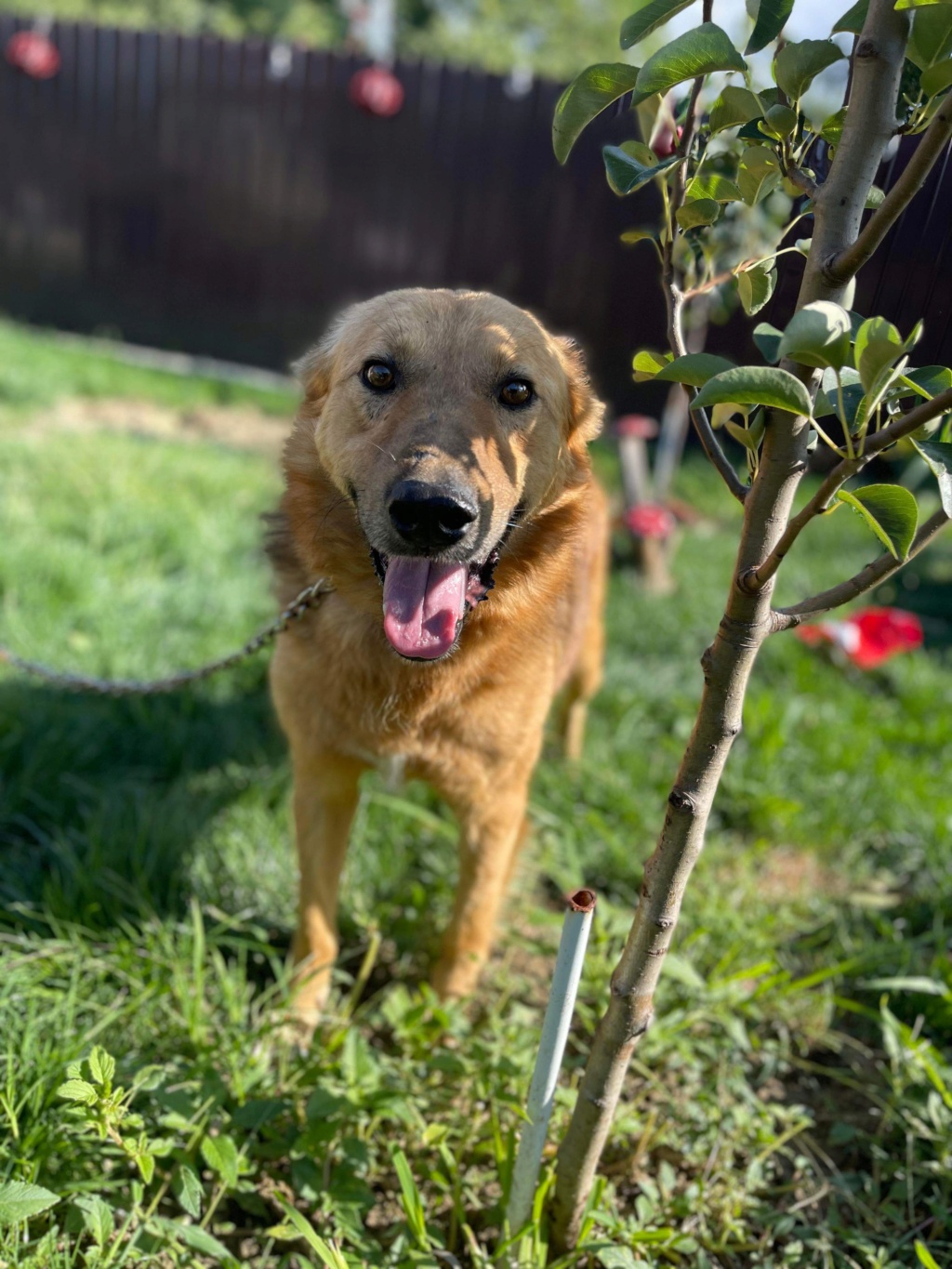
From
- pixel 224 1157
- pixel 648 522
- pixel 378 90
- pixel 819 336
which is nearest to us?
pixel 819 336

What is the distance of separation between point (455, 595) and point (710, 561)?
403cm

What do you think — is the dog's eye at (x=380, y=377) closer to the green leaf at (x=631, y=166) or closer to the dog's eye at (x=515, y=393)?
the dog's eye at (x=515, y=393)

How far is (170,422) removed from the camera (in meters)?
6.96

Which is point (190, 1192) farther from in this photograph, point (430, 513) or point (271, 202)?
point (271, 202)

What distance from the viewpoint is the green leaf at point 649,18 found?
1250mm

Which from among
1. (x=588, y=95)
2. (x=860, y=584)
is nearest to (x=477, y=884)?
(x=860, y=584)

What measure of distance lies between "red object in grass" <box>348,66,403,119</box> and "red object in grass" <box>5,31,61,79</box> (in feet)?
11.0

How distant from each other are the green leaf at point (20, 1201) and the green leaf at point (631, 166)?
177 cm

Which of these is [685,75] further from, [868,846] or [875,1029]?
[868,846]

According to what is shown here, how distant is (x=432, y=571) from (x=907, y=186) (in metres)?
1.06

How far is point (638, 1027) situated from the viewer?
5.07ft

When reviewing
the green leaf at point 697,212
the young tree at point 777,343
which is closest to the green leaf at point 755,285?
the young tree at point 777,343

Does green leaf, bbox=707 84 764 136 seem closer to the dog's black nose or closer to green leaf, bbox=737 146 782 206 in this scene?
green leaf, bbox=737 146 782 206

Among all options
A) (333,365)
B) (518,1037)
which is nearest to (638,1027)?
(518,1037)
